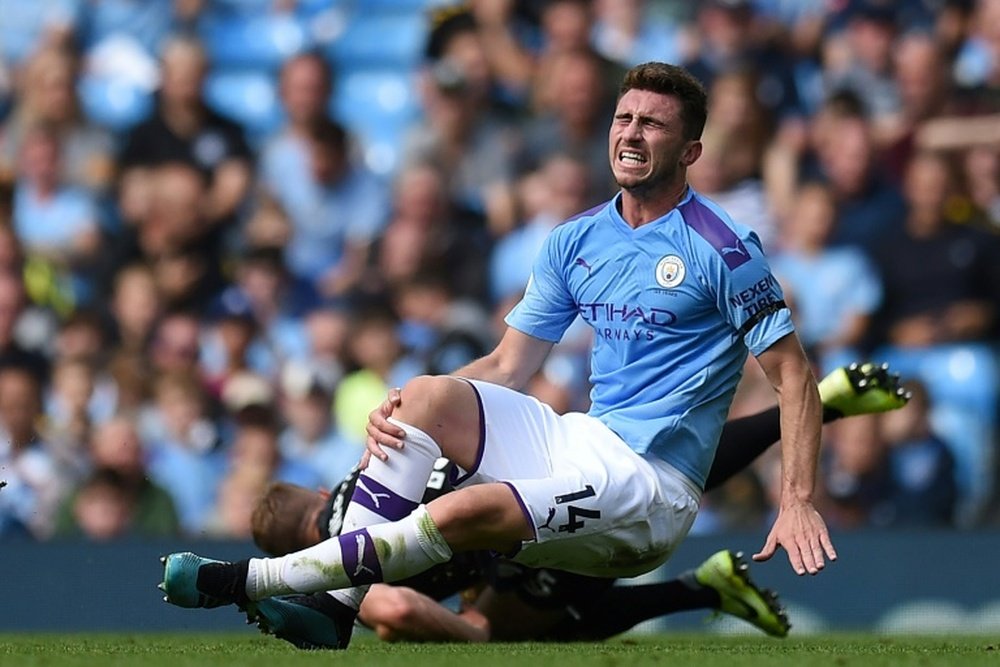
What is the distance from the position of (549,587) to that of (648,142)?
1958 mm

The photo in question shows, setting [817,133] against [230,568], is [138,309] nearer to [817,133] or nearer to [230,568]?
[817,133]

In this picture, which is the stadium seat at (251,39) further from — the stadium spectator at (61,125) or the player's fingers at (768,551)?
the player's fingers at (768,551)

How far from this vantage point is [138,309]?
1016 centimetres

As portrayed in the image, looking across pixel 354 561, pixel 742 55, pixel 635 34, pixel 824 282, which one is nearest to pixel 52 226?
pixel 635 34

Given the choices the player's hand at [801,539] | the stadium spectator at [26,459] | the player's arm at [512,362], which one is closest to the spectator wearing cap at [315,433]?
the stadium spectator at [26,459]

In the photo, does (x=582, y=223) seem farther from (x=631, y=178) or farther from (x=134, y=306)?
(x=134, y=306)

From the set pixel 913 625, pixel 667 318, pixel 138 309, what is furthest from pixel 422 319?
pixel 667 318

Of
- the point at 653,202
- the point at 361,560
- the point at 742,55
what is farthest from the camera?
the point at 742,55

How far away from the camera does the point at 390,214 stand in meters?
10.2

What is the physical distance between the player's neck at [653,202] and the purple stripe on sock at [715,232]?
0.15 ft

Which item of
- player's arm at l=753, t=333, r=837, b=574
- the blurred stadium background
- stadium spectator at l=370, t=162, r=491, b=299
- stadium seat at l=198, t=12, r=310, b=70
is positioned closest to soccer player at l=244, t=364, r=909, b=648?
player's arm at l=753, t=333, r=837, b=574

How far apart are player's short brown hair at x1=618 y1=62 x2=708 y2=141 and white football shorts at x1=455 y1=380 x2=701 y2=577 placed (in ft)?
3.17

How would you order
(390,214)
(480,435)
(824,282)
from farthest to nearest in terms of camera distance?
(390,214) → (824,282) → (480,435)

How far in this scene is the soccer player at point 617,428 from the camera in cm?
475
